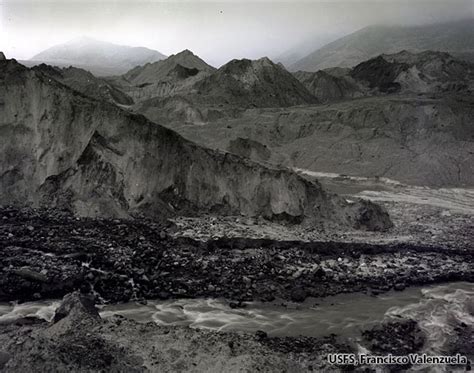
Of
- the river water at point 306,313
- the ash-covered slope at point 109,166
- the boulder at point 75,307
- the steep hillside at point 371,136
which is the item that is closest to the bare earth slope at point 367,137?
the steep hillside at point 371,136

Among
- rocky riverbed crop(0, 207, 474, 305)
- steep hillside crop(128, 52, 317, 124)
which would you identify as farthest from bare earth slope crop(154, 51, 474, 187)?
rocky riverbed crop(0, 207, 474, 305)

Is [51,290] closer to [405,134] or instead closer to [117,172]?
[117,172]

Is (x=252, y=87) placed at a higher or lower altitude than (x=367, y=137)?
higher

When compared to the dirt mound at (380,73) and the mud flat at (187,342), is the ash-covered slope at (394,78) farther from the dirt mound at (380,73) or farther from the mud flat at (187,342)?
the mud flat at (187,342)

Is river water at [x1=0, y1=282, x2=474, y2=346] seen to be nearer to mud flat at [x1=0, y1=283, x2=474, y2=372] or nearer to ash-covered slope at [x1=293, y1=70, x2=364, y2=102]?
mud flat at [x1=0, y1=283, x2=474, y2=372]

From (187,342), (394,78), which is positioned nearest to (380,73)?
(394,78)

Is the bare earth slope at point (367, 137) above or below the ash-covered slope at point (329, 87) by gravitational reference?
below

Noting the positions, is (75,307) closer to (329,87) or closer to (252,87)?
(252,87)
